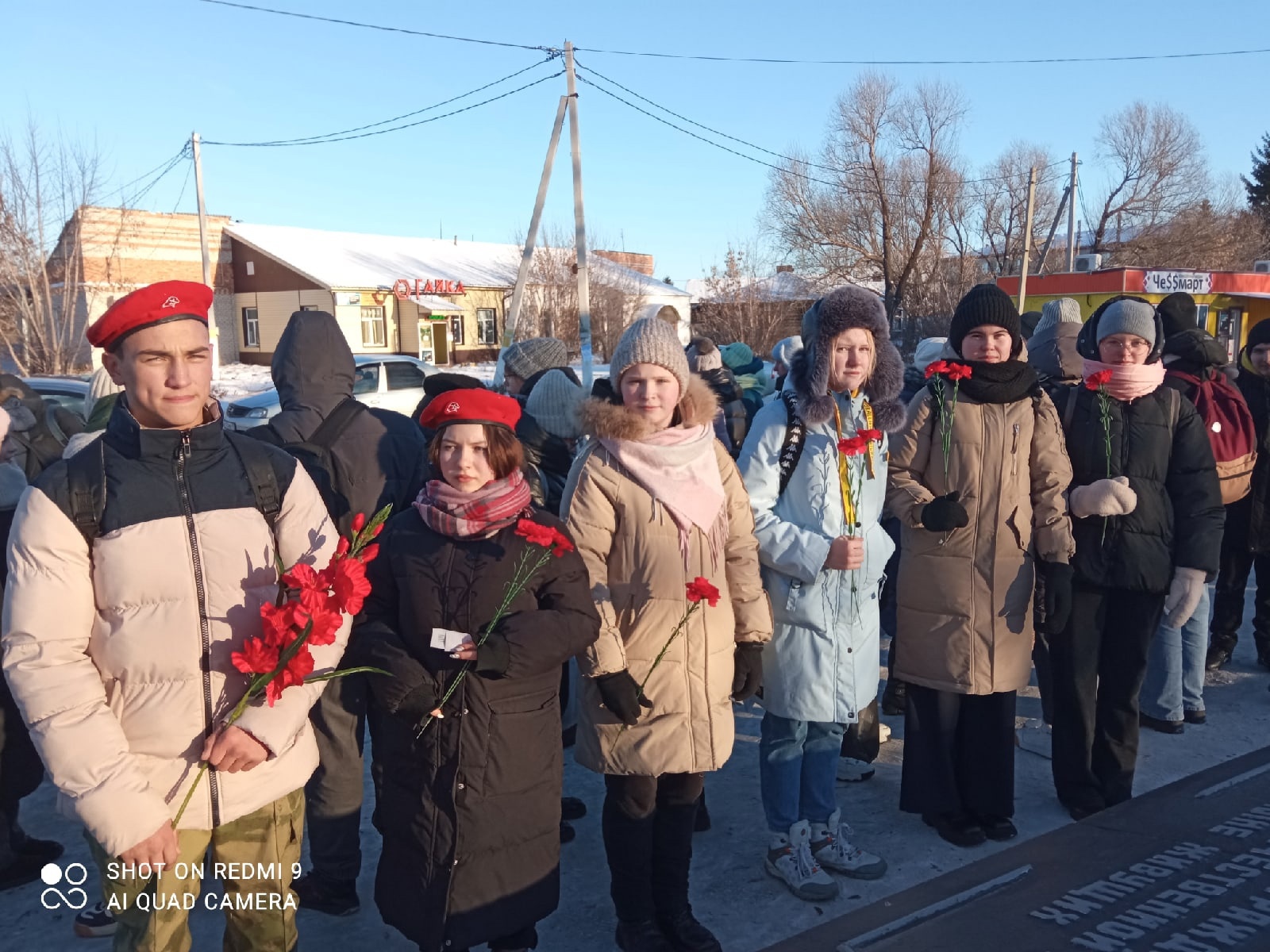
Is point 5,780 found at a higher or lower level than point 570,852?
→ higher

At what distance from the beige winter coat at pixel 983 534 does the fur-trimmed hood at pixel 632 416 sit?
3.21 feet

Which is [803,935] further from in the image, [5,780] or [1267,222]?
[1267,222]

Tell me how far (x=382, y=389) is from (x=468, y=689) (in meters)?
13.8

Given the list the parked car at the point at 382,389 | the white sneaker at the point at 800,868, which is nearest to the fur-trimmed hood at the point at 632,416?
the white sneaker at the point at 800,868

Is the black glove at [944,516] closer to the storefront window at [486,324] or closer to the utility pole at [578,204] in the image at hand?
the utility pole at [578,204]

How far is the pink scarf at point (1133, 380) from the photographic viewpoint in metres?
3.71

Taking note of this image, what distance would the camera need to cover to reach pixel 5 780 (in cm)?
329

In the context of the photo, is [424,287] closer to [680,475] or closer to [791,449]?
[791,449]

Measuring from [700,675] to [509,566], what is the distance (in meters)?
0.73

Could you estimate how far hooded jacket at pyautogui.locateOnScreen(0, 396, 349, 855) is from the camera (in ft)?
6.36

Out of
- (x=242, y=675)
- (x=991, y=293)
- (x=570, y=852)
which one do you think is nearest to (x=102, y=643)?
(x=242, y=675)

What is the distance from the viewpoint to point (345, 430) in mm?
3188

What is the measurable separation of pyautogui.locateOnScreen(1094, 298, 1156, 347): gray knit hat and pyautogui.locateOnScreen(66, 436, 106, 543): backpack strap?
11.5 ft

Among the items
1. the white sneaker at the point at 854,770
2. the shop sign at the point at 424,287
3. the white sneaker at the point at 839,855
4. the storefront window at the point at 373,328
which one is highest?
the shop sign at the point at 424,287
